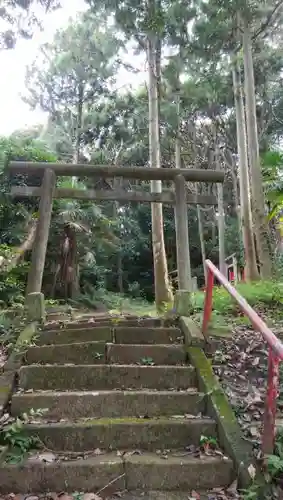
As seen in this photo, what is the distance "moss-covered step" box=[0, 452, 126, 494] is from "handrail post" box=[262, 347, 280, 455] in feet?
3.39

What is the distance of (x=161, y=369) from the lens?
3895 mm

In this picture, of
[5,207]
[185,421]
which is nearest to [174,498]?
[185,421]

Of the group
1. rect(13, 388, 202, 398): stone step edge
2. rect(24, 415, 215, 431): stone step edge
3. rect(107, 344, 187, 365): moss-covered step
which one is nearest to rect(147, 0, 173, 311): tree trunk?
rect(107, 344, 187, 365): moss-covered step

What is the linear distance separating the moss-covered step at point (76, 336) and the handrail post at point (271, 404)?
2147 millimetres

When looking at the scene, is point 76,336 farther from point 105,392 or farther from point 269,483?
point 269,483

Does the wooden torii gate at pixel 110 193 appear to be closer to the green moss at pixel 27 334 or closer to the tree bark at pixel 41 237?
the tree bark at pixel 41 237

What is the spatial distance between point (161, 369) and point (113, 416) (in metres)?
0.65

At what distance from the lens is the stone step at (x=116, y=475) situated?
9.36 ft

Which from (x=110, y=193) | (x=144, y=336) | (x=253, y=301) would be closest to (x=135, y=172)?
(x=110, y=193)

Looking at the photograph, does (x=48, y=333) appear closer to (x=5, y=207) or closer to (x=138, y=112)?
(x=5, y=207)

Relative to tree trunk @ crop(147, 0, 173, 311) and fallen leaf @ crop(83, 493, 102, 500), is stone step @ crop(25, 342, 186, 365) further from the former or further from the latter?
tree trunk @ crop(147, 0, 173, 311)

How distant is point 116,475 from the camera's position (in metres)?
2.91

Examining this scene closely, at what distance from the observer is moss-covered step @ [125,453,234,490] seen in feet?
9.53

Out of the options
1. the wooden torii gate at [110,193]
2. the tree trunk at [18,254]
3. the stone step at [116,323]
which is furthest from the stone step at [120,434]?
the tree trunk at [18,254]
